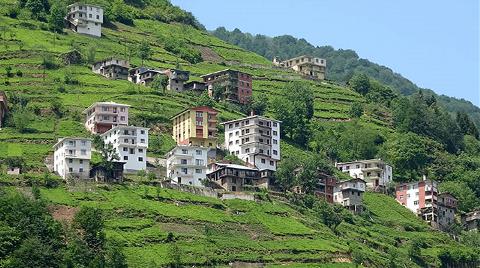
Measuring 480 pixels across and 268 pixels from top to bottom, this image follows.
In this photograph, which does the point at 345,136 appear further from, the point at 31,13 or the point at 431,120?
Answer: the point at 31,13

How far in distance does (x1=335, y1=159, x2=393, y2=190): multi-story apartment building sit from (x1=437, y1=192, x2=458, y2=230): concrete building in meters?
9.29

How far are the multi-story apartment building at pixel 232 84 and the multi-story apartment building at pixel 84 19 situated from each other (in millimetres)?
24350

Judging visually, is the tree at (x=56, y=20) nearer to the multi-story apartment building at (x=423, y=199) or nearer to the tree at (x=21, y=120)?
the tree at (x=21, y=120)

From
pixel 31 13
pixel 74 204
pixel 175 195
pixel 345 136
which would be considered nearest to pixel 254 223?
pixel 175 195

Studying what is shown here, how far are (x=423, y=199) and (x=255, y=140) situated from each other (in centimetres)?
2196

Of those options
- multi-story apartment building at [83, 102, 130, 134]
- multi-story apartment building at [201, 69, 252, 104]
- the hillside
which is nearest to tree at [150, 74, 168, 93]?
the hillside

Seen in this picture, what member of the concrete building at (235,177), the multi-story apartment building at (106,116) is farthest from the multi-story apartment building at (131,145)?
the concrete building at (235,177)

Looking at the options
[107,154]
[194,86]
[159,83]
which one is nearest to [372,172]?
[194,86]

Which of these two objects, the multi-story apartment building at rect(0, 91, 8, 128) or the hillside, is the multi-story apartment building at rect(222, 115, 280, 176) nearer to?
the hillside

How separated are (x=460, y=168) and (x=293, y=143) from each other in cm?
2331

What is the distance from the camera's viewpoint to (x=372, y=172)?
164 m

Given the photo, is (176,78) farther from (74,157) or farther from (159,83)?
(74,157)

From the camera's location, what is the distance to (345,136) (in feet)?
570

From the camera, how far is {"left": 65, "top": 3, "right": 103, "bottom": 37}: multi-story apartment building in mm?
193500
